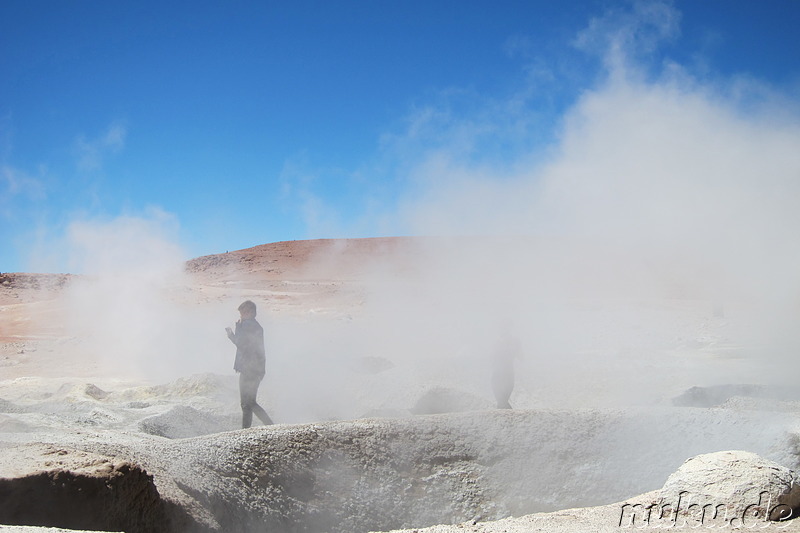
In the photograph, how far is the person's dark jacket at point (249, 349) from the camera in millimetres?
5289

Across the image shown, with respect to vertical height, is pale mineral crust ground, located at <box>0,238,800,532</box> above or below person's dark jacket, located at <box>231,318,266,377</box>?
below

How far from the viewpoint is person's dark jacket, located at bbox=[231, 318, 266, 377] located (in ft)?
17.4

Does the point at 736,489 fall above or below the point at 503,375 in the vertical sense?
below

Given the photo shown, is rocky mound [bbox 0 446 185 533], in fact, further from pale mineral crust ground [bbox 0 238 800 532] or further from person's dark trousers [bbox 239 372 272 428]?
person's dark trousers [bbox 239 372 272 428]

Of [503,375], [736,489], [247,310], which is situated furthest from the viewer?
[503,375]

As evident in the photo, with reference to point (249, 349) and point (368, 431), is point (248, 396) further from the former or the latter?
point (368, 431)

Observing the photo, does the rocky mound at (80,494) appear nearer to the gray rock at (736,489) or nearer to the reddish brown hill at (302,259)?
the gray rock at (736,489)

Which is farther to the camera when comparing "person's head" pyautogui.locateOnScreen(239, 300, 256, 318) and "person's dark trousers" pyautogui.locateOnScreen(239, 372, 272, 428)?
"person's head" pyautogui.locateOnScreen(239, 300, 256, 318)

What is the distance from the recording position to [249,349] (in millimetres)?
5320

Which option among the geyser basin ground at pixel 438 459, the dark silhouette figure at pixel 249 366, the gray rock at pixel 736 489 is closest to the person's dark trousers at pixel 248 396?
the dark silhouette figure at pixel 249 366

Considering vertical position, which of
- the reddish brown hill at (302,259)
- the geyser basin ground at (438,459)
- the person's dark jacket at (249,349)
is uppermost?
the reddish brown hill at (302,259)

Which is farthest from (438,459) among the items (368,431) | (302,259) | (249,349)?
(302,259)

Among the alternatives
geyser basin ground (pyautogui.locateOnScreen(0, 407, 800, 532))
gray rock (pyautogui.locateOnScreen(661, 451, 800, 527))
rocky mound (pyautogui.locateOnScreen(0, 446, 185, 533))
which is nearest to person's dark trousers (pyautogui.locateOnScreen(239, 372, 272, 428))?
geyser basin ground (pyautogui.locateOnScreen(0, 407, 800, 532))

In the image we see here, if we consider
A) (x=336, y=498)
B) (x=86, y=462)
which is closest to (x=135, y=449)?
(x=86, y=462)
